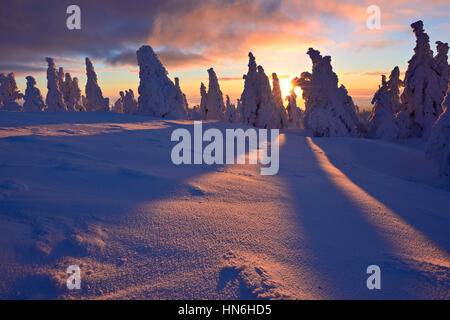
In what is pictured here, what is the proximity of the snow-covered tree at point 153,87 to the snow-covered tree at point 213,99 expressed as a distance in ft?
57.3

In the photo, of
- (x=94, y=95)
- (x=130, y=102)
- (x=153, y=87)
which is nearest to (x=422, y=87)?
(x=153, y=87)

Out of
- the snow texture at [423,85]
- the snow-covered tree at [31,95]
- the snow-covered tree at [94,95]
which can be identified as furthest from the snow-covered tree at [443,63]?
the snow-covered tree at [94,95]

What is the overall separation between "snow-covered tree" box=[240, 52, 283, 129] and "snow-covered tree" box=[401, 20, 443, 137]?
12.4 metres

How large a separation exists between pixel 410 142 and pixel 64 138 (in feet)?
78.5

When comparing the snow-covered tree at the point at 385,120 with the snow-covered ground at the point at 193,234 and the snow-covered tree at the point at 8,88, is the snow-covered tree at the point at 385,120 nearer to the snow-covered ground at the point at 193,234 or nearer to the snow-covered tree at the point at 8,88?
the snow-covered ground at the point at 193,234

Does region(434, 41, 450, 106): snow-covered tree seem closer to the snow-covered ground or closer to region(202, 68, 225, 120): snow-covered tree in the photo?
the snow-covered ground

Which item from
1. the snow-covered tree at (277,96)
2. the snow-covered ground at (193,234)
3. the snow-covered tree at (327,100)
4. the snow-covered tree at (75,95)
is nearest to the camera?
the snow-covered ground at (193,234)

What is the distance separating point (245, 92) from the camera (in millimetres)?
26125

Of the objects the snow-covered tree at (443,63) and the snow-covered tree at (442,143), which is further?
the snow-covered tree at (443,63)

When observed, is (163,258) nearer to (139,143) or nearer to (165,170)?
(165,170)

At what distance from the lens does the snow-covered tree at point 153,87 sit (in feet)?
51.8

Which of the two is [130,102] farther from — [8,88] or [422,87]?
[422,87]
